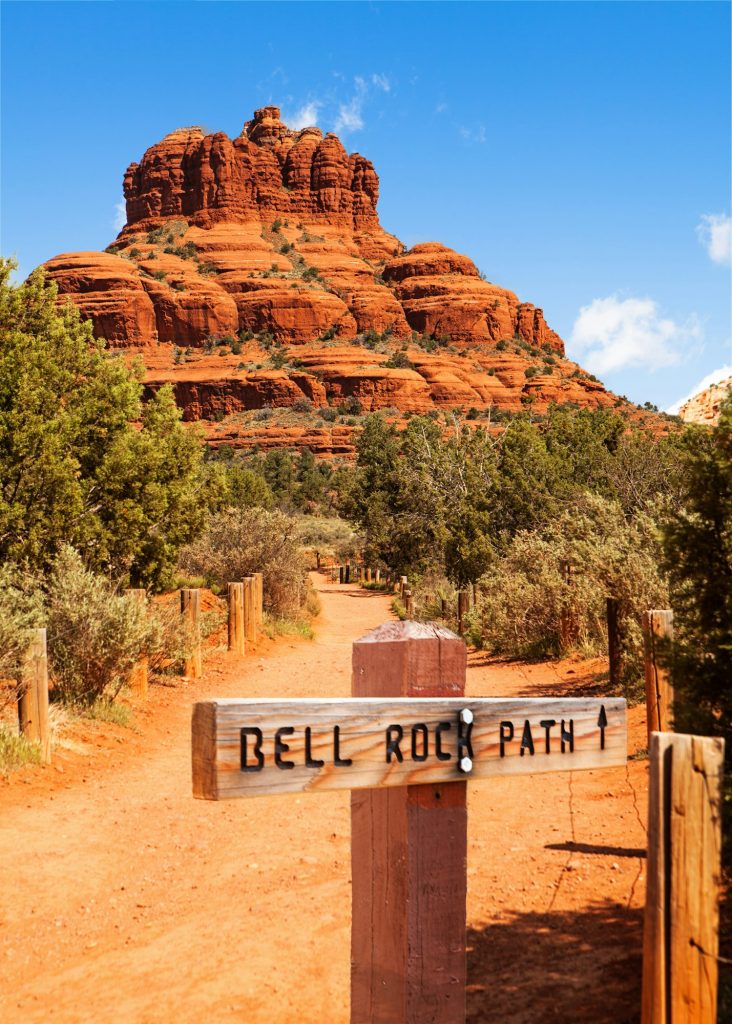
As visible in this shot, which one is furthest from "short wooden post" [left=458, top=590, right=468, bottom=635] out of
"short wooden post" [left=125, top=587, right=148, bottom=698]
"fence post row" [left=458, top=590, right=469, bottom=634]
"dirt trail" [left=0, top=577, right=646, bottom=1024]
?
"dirt trail" [left=0, top=577, right=646, bottom=1024]

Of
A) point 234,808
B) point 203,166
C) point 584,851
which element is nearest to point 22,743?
point 234,808

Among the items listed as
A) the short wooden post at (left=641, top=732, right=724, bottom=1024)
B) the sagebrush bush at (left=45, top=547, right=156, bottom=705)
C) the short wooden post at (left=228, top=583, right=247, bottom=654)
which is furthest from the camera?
the short wooden post at (left=228, top=583, right=247, bottom=654)

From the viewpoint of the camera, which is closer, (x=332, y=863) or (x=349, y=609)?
(x=332, y=863)

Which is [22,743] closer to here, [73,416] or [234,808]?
[234,808]

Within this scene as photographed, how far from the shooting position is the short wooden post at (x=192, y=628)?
13.9 metres

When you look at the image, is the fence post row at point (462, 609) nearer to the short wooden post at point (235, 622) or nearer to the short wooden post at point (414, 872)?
the short wooden post at point (235, 622)

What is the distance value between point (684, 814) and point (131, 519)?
12968mm

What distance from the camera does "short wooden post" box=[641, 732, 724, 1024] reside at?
2.62 meters

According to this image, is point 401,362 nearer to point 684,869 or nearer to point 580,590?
point 580,590

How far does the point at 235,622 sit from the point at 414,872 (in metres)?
14.4

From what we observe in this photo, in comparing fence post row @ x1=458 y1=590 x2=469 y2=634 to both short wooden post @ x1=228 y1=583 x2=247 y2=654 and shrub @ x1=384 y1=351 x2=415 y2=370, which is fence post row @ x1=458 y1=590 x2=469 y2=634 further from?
shrub @ x1=384 y1=351 x2=415 y2=370

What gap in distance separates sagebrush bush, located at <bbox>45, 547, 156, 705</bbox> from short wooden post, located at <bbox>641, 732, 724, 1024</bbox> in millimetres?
8699

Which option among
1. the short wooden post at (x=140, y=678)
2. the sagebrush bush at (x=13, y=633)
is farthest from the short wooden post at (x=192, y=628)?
the sagebrush bush at (x=13, y=633)

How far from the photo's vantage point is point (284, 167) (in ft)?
478
